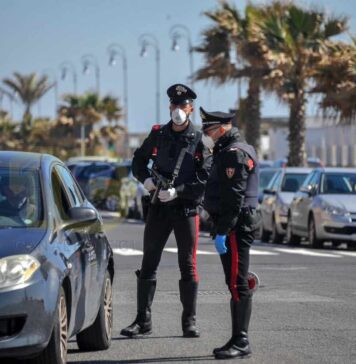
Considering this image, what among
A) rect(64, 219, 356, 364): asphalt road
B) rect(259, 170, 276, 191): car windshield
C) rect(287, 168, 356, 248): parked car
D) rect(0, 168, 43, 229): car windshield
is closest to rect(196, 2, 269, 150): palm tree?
rect(259, 170, 276, 191): car windshield

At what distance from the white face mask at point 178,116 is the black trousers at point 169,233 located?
67 cm

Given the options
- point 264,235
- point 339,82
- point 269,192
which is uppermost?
point 339,82

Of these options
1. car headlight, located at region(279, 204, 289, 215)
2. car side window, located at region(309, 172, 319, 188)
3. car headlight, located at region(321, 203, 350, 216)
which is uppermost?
car side window, located at region(309, 172, 319, 188)

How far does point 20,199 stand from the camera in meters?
9.21

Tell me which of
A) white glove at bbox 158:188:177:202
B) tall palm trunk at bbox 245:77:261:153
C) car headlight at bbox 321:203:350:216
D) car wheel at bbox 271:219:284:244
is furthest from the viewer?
tall palm trunk at bbox 245:77:261:153

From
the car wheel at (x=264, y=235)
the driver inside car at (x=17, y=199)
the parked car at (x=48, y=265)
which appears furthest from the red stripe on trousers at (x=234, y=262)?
the car wheel at (x=264, y=235)

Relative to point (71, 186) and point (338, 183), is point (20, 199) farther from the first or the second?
point (338, 183)

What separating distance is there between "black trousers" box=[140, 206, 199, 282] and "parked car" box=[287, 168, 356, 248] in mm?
13839

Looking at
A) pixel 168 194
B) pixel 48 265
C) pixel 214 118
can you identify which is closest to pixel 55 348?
pixel 48 265

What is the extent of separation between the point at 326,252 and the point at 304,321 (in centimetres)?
1179

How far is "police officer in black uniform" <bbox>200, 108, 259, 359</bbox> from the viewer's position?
9.80 m

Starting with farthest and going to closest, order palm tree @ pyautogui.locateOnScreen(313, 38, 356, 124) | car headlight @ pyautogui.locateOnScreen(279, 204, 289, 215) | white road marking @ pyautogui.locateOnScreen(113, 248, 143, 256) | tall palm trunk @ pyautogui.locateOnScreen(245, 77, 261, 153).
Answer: tall palm trunk @ pyautogui.locateOnScreen(245, 77, 261, 153) < palm tree @ pyautogui.locateOnScreen(313, 38, 356, 124) < car headlight @ pyautogui.locateOnScreen(279, 204, 289, 215) < white road marking @ pyautogui.locateOnScreen(113, 248, 143, 256)

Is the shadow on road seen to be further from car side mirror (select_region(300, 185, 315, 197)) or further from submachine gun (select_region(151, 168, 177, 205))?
car side mirror (select_region(300, 185, 315, 197))

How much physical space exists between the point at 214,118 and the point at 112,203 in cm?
3590
